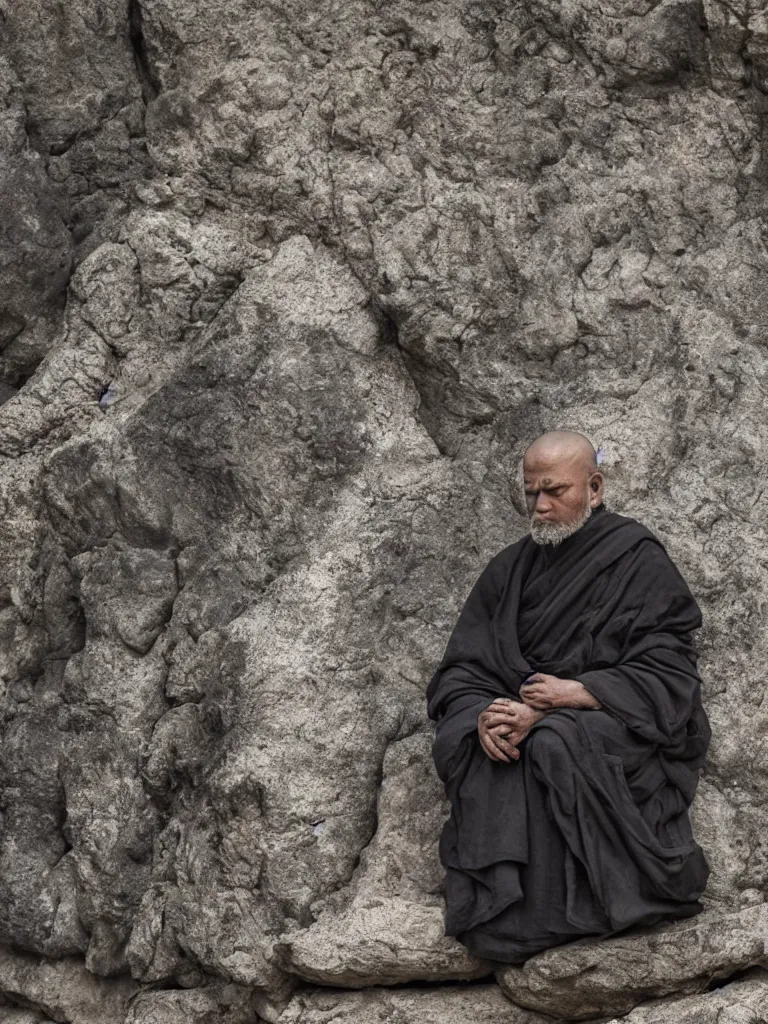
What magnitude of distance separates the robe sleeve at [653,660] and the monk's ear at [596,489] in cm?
25

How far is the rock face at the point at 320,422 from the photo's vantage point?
632cm

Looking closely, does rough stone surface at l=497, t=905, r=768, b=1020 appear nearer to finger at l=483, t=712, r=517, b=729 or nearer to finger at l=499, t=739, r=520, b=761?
finger at l=499, t=739, r=520, b=761

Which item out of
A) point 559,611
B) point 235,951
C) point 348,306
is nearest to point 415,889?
point 235,951

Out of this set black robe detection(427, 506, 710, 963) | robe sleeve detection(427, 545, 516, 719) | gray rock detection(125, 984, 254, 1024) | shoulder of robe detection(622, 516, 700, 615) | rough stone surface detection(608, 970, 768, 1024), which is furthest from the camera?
gray rock detection(125, 984, 254, 1024)

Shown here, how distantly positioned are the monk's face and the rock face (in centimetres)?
55

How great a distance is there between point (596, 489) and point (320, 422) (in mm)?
1272

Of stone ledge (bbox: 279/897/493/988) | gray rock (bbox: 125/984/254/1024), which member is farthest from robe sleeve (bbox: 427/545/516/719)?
gray rock (bbox: 125/984/254/1024)

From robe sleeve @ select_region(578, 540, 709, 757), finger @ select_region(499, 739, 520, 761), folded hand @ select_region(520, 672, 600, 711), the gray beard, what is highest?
the gray beard

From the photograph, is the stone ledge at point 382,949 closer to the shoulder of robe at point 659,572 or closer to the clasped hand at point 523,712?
the clasped hand at point 523,712

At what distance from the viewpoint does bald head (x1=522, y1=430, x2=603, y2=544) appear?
597cm

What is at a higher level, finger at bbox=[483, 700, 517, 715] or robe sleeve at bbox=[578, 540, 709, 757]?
robe sleeve at bbox=[578, 540, 709, 757]

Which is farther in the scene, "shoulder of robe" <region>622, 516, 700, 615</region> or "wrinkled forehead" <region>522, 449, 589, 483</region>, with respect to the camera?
"wrinkled forehead" <region>522, 449, 589, 483</region>

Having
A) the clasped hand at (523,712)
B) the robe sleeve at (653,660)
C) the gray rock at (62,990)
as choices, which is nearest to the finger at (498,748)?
the clasped hand at (523,712)

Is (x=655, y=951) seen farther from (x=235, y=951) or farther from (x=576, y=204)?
(x=576, y=204)
